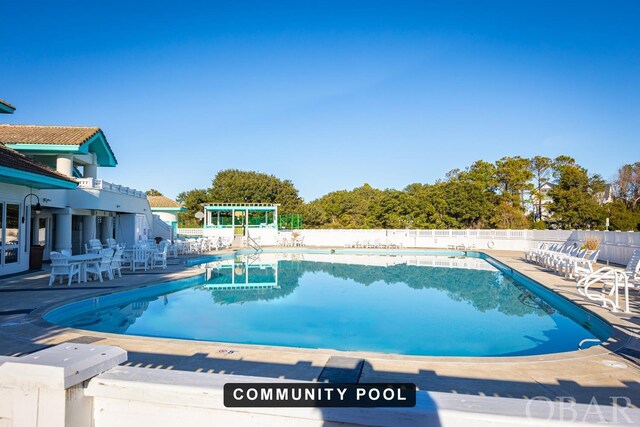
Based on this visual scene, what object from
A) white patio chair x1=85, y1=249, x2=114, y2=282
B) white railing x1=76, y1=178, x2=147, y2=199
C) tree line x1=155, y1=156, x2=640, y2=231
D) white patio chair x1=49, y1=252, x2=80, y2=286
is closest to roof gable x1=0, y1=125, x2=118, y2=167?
white railing x1=76, y1=178, x2=147, y2=199

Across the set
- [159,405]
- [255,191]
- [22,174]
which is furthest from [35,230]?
[255,191]

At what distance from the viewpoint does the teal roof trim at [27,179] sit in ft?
30.7

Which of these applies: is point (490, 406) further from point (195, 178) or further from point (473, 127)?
point (195, 178)

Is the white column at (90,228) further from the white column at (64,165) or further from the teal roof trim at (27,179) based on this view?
the teal roof trim at (27,179)

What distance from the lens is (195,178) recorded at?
161 ft

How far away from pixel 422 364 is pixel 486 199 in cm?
3220

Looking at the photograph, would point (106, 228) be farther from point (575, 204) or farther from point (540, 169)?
point (540, 169)

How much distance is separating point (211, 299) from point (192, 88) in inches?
658

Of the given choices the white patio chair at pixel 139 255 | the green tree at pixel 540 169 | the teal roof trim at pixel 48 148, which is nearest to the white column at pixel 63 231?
the teal roof trim at pixel 48 148

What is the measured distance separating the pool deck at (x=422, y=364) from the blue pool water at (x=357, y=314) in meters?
1.57

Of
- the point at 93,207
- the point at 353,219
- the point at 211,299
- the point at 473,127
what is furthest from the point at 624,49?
the point at 353,219

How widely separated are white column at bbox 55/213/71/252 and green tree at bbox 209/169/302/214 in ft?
97.1

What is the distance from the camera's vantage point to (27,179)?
10164 mm

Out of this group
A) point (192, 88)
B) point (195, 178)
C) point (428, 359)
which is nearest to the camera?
point (428, 359)
